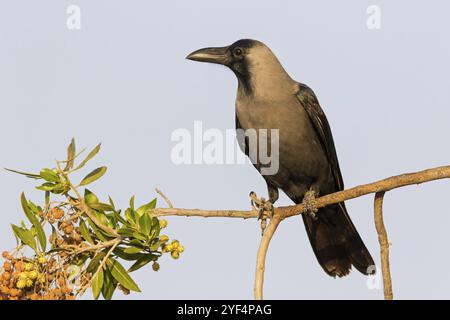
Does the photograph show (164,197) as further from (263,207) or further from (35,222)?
(263,207)

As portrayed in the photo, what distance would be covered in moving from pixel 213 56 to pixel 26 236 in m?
3.45

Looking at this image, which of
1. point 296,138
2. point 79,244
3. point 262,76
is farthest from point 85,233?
point 262,76

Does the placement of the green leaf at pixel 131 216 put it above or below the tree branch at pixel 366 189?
below

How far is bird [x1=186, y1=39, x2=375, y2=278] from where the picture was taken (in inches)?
251

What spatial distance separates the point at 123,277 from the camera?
405 cm

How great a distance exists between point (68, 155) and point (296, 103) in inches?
122

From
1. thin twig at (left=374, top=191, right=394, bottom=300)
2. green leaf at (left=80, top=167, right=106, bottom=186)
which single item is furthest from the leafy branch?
thin twig at (left=374, top=191, right=394, bottom=300)

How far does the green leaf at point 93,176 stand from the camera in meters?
4.05

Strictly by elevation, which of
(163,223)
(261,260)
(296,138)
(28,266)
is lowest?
(28,266)

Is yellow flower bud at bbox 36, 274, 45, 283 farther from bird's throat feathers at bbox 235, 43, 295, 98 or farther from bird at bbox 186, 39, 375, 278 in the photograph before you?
bird's throat feathers at bbox 235, 43, 295, 98

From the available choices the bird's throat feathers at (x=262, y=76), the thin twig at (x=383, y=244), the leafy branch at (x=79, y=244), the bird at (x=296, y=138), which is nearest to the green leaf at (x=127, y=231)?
the leafy branch at (x=79, y=244)

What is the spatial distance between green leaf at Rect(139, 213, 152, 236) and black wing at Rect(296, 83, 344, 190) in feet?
9.93

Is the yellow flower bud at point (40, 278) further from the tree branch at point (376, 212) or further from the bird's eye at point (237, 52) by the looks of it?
the bird's eye at point (237, 52)

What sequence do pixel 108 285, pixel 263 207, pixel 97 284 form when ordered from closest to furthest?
pixel 97 284 → pixel 108 285 → pixel 263 207
